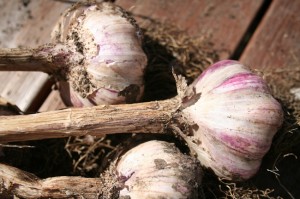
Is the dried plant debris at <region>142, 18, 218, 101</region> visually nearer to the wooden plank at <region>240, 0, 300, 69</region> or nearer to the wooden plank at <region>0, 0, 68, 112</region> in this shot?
the wooden plank at <region>240, 0, 300, 69</region>

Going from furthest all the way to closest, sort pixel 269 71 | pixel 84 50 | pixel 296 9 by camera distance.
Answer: pixel 296 9 < pixel 269 71 < pixel 84 50

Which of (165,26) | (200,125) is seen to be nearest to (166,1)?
(165,26)

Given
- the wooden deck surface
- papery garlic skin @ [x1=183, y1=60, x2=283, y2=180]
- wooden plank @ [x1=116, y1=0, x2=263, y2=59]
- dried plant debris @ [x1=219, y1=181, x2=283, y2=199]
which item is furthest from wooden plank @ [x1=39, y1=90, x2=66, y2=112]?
dried plant debris @ [x1=219, y1=181, x2=283, y2=199]

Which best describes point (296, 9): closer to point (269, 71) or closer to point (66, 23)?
point (269, 71)

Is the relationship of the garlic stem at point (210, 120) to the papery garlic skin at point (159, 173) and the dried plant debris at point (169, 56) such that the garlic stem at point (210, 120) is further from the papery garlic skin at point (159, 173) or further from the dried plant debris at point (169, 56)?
the dried plant debris at point (169, 56)

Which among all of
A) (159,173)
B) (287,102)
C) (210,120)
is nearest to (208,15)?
(287,102)

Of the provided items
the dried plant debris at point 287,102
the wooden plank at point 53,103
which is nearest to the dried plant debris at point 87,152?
the wooden plank at point 53,103
